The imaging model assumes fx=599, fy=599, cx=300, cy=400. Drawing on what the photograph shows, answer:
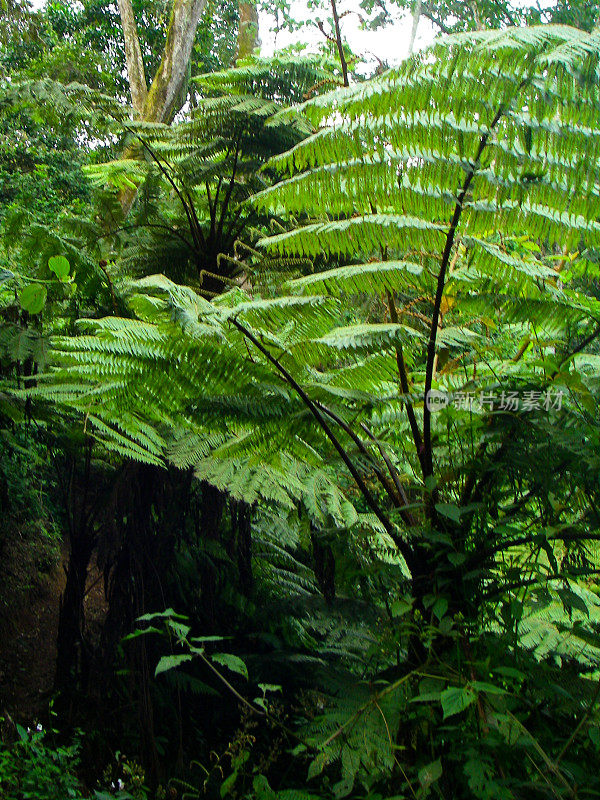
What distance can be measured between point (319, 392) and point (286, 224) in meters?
2.25

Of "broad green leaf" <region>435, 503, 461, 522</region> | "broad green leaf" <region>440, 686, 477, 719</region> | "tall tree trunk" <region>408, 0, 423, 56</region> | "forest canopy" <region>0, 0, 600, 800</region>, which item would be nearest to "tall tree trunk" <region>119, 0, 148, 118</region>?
"forest canopy" <region>0, 0, 600, 800</region>

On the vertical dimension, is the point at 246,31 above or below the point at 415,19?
below

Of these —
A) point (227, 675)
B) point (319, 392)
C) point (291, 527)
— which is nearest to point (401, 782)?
point (319, 392)

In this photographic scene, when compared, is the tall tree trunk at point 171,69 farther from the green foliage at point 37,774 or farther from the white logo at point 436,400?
the green foliage at point 37,774

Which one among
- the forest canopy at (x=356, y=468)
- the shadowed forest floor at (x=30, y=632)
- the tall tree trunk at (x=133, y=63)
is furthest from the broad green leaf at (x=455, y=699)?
the tall tree trunk at (x=133, y=63)

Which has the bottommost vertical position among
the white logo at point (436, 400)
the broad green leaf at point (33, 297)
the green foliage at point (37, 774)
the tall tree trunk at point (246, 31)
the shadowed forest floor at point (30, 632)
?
the shadowed forest floor at point (30, 632)

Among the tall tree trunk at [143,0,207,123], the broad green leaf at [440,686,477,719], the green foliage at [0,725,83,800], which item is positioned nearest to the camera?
the broad green leaf at [440,686,477,719]

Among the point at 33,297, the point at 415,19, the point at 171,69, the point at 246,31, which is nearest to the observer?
the point at 33,297

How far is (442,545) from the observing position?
1349 millimetres

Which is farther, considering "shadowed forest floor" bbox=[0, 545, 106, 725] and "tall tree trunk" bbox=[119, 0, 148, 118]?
"tall tree trunk" bbox=[119, 0, 148, 118]

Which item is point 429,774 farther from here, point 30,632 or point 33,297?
point 30,632

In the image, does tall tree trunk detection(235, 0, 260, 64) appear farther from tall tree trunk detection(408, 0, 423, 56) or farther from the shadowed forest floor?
tall tree trunk detection(408, 0, 423, 56)

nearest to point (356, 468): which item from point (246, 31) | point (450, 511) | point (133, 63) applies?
point (450, 511)

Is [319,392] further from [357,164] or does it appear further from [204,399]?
[357,164]
